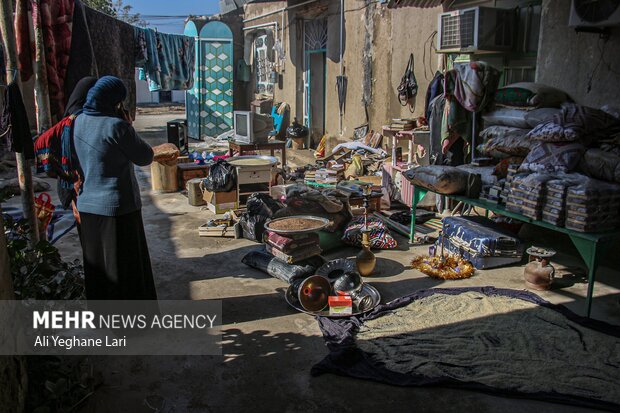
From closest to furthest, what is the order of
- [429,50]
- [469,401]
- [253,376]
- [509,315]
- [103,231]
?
1. [469,401]
2. [253,376]
3. [103,231]
4. [509,315]
5. [429,50]

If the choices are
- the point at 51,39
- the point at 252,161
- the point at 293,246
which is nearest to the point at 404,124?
the point at 252,161

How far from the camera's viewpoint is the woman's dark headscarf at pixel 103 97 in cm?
381

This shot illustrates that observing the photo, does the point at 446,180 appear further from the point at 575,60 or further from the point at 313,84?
the point at 313,84

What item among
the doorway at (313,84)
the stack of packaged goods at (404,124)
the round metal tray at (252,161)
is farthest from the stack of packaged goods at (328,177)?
the doorway at (313,84)

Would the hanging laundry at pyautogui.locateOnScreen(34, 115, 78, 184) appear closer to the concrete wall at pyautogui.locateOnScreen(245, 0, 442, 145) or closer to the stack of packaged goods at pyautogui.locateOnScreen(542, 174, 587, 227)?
the stack of packaged goods at pyautogui.locateOnScreen(542, 174, 587, 227)

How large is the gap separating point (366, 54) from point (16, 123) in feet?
25.7

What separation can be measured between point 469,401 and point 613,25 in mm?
4083

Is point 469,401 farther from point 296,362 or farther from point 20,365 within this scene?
point 20,365

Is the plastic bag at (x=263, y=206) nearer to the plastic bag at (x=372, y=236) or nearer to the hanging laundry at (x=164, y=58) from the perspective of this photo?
the plastic bag at (x=372, y=236)

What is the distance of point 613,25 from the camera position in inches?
204

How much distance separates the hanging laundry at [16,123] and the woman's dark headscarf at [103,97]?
0.84 metres

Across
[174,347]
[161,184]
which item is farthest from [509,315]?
[161,184]

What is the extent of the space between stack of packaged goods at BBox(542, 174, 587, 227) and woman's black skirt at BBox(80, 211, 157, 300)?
3.59m

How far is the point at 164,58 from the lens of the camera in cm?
1100
